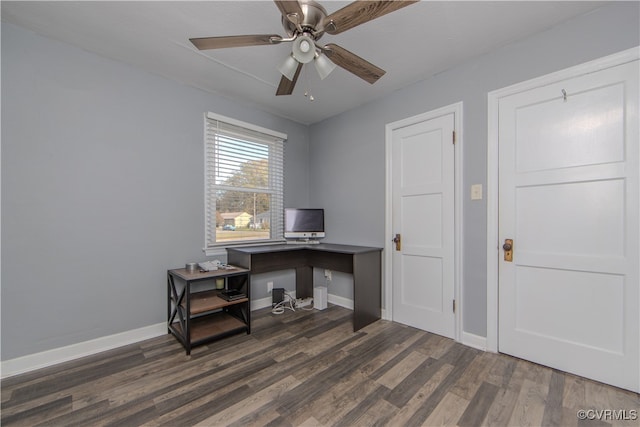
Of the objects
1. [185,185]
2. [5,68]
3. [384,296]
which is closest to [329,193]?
[384,296]

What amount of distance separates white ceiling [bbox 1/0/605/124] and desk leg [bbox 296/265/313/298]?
234 centimetres

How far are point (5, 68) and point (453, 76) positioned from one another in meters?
3.56

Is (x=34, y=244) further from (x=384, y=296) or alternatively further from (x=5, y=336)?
(x=384, y=296)

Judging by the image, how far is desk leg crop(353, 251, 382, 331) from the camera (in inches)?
104

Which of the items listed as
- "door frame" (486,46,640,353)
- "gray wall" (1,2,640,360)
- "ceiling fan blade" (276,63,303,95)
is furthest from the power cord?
"ceiling fan blade" (276,63,303,95)

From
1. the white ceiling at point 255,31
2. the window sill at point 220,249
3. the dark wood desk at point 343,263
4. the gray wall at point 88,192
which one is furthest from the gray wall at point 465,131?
the gray wall at point 88,192

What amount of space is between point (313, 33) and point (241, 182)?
201 centimetres

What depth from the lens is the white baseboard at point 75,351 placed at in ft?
6.15

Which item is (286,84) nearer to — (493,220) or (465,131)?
(465,131)

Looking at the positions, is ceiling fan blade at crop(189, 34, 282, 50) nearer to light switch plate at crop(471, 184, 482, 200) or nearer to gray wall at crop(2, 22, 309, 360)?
gray wall at crop(2, 22, 309, 360)

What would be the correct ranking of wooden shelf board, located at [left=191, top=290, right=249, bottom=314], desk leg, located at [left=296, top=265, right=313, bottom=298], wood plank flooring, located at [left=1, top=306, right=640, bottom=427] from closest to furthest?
wood plank flooring, located at [left=1, top=306, right=640, bottom=427] < wooden shelf board, located at [left=191, top=290, right=249, bottom=314] < desk leg, located at [left=296, top=265, right=313, bottom=298]

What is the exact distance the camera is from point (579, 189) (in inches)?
72.4

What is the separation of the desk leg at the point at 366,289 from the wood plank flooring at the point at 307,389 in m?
0.35

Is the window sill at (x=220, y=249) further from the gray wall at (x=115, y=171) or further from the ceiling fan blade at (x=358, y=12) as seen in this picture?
the ceiling fan blade at (x=358, y=12)
